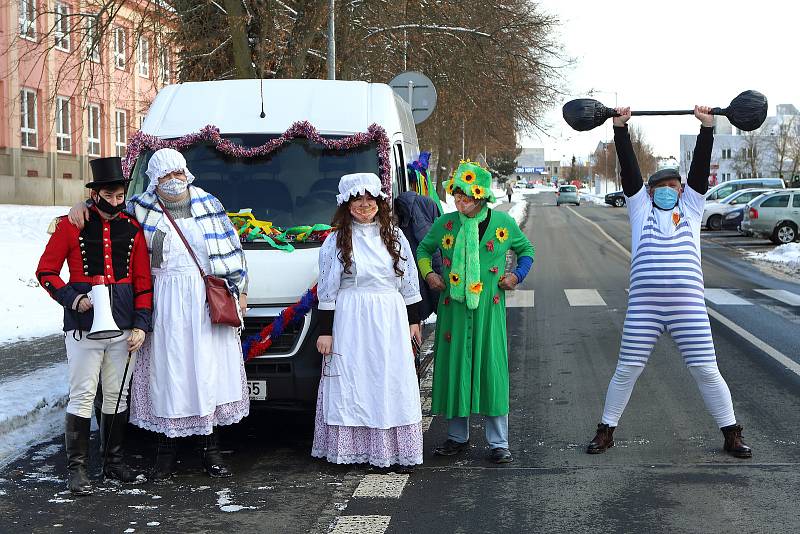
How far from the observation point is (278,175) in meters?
7.80

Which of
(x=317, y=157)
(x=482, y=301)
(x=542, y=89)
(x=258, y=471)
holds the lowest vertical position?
(x=258, y=471)

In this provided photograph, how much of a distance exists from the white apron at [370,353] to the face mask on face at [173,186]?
3.42 feet

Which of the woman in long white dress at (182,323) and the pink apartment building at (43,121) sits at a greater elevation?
the pink apartment building at (43,121)

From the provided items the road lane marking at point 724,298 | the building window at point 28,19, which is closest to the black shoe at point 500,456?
the road lane marking at point 724,298

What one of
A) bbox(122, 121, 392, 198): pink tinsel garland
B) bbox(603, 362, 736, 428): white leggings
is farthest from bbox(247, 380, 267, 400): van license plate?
bbox(603, 362, 736, 428): white leggings

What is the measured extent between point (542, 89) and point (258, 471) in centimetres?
2264

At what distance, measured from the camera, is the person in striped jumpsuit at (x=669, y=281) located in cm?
681

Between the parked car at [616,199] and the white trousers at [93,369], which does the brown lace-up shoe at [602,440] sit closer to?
the white trousers at [93,369]

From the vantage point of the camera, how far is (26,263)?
17.9 metres

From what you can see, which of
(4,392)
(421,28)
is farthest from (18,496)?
(421,28)

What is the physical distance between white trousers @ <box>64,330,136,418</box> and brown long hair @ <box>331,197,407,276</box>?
1.29 m

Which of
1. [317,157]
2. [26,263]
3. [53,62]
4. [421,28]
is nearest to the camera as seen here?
[317,157]

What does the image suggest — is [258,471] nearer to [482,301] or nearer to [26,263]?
[482,301]

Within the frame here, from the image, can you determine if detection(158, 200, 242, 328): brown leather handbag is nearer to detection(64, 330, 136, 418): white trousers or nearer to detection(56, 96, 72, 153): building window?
detection(64, 330, 136, 418): white trousers
